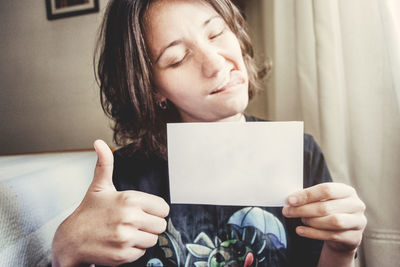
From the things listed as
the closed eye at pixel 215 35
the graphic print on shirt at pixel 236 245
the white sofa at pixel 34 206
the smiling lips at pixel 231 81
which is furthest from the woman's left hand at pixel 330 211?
the white sofa at pixel 34 206

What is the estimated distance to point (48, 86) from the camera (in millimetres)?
899

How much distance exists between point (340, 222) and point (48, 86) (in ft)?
3.50

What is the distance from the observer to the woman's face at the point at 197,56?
1.49 feet

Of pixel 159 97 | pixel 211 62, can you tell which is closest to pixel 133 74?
pixel 159 97

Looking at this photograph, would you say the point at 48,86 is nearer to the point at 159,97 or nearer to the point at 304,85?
the point at 159,97

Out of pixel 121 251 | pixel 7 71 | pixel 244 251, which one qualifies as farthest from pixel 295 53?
pixel 7 71

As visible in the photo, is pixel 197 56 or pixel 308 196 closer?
pixel 308 196

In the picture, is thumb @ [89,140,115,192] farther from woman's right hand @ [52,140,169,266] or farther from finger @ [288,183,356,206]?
finger @ [288,183,356,206]

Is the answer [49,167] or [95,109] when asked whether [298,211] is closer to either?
[49,167]

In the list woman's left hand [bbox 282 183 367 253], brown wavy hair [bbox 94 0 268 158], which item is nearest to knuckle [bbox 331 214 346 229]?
woman's left hand [bbox 282 183 367 253]

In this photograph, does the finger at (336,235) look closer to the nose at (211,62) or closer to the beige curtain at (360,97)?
the beige curtain at (360,97)

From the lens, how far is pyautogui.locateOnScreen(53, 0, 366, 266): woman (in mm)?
343

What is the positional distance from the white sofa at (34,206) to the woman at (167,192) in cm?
10

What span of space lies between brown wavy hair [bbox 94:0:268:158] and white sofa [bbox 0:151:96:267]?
0.66 feet
